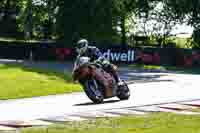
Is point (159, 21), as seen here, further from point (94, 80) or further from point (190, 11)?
point (94, 80)

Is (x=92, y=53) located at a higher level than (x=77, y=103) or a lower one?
higher

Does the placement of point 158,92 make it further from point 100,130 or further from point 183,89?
point 100,130

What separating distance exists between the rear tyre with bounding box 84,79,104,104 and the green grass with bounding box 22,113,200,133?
3.59m

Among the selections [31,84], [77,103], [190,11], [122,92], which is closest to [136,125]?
[77,103]

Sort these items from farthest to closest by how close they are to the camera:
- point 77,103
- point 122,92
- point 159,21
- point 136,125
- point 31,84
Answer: point 159,21 → point 31,84 → point 122,92 → point 77,103 → point 136,125

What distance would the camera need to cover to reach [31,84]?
23234 millimetres

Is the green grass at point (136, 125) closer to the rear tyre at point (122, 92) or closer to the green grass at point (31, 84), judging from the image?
the rear tyre at point (122, 92)

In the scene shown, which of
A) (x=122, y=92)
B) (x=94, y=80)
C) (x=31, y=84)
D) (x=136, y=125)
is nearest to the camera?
(x=136, y=125)

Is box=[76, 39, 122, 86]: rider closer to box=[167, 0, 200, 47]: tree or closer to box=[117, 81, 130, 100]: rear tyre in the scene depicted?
box=[117, 81, 130, 100]: rear tyre

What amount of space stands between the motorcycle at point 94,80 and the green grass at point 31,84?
354 centimetres

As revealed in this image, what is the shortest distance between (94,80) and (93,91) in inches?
12.5

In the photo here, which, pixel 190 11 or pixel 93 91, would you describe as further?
pixel 190 11

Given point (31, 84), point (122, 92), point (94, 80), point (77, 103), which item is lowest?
point (31, 84)

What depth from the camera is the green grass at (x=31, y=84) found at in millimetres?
21234
